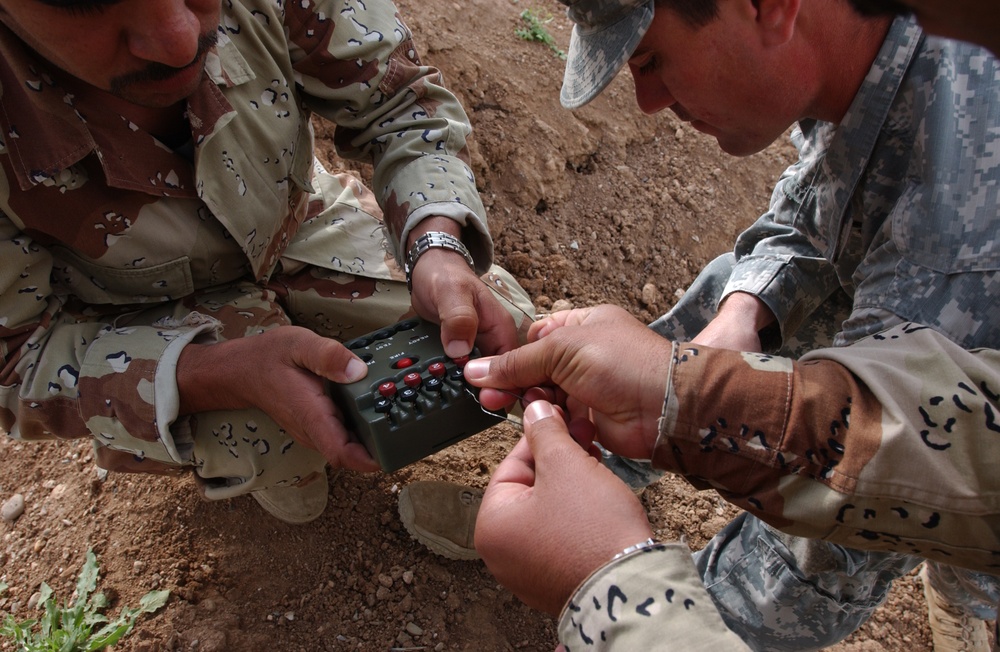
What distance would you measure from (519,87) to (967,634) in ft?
9.52

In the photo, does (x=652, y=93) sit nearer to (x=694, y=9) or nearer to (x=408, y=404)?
(x=694, y=9)

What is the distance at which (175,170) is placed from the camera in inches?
74.8

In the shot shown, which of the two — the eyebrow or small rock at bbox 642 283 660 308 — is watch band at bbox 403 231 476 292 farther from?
small rock at bbox 642 283 660 308

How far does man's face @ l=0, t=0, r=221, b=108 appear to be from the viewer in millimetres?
1373

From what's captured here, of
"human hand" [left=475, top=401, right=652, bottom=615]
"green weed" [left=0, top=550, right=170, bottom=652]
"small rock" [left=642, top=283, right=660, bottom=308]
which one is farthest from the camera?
"small rock" [left=642, top=283, right=660, bottom=308]

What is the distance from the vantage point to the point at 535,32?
373cm

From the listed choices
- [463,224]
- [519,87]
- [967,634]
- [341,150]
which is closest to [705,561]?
[967,634]

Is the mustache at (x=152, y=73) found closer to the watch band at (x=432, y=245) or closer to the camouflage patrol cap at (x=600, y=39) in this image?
the watch band at (x=432, y=245)

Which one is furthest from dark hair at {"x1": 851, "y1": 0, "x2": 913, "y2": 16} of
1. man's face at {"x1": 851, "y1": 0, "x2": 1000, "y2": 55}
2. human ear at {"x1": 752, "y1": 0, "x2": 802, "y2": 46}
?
human ear at {"x1": 752, "y1": 0, "x2": 802, "y2": 46}

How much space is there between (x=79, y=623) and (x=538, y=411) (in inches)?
60.6

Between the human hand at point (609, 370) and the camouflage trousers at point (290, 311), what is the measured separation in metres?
0.76

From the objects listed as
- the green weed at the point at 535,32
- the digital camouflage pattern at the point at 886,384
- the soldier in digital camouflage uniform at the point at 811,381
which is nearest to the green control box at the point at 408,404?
the soldier in digital camouflage uniform at the point at 811,381

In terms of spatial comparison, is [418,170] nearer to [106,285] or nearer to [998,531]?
[106,285]

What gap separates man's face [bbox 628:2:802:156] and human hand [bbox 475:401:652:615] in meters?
0.83
